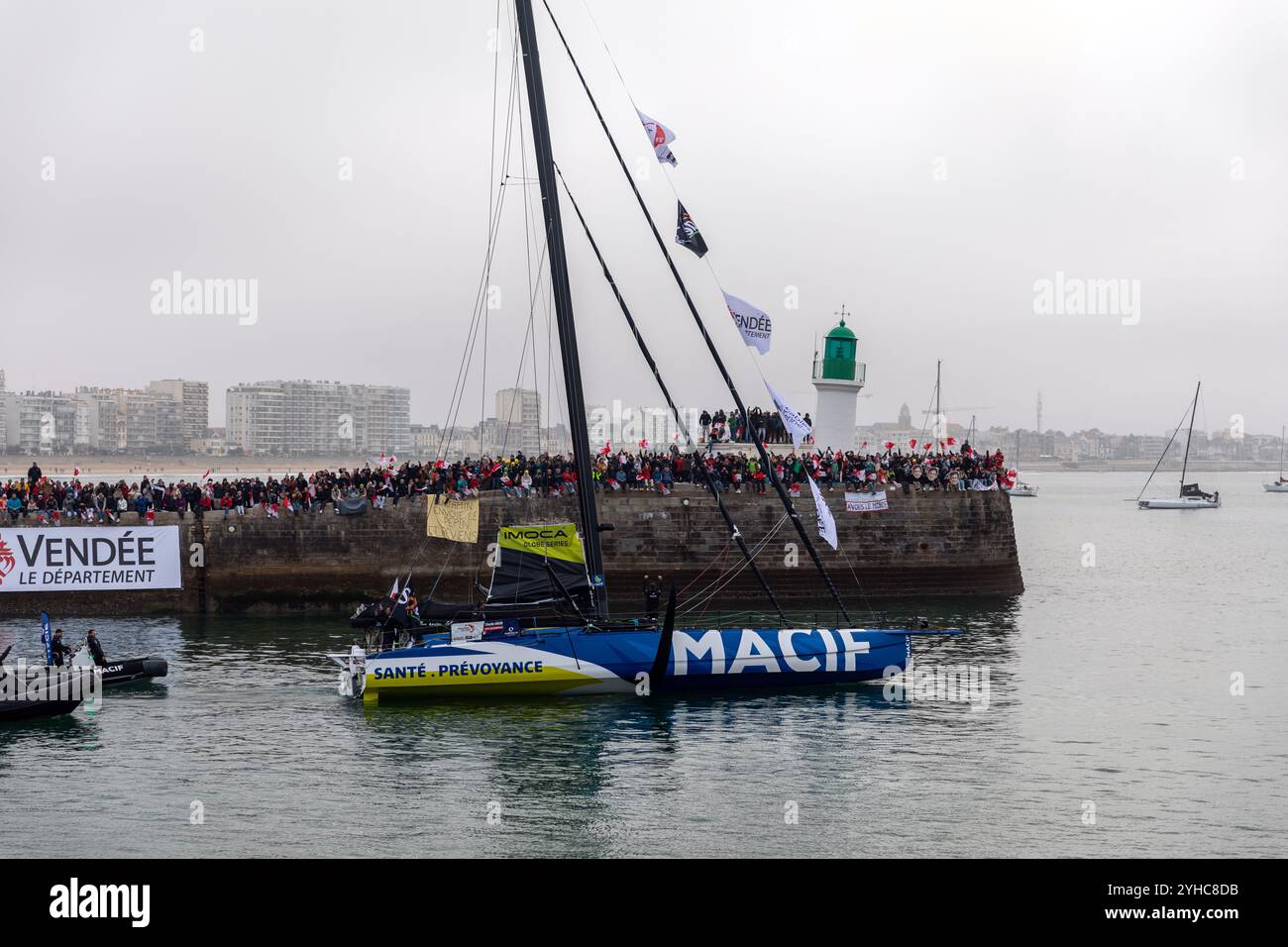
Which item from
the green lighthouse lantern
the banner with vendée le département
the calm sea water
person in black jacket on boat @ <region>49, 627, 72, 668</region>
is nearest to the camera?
the calm sea water

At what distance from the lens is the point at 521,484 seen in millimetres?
41312

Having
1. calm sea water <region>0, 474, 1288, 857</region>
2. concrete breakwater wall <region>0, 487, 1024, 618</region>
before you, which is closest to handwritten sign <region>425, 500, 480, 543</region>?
concrete breakwater wall <region>0, 487, 1024, 618</region>

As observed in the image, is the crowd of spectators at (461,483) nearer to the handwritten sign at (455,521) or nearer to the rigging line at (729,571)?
the handwritten sign at (455,521)

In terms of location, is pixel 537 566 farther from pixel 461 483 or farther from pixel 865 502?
pixel 865 502

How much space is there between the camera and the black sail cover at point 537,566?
2723cm

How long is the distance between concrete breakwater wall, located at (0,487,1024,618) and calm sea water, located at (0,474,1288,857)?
17.7 feet

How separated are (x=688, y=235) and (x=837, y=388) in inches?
1041

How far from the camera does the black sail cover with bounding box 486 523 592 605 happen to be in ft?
89.4

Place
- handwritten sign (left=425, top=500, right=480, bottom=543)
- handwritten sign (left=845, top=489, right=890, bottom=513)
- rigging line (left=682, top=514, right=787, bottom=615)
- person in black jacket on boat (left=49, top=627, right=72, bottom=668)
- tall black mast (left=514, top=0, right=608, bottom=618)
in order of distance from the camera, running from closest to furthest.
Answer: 1. tall black mast (left=514, top=0, right=608, bottom=618)
2. person in black jacket on boat (left=49, top=627, right=72, bottom=668)
3. handwritten sign (left=425, top=500, right=480, bottom=543)
4. rigging line (left=682, top=514, right=787, bottom=615)
5. handwritten sign (left=845, top=489, right=890, bottom=513)

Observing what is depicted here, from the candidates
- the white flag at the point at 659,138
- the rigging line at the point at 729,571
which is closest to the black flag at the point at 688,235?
the white flag at the point at 659,138

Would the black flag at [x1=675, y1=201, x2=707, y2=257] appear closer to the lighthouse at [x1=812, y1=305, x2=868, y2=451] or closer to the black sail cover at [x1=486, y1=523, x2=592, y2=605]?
the black sail cover at [x1=486, y1=523, x2=592, y2=605]
